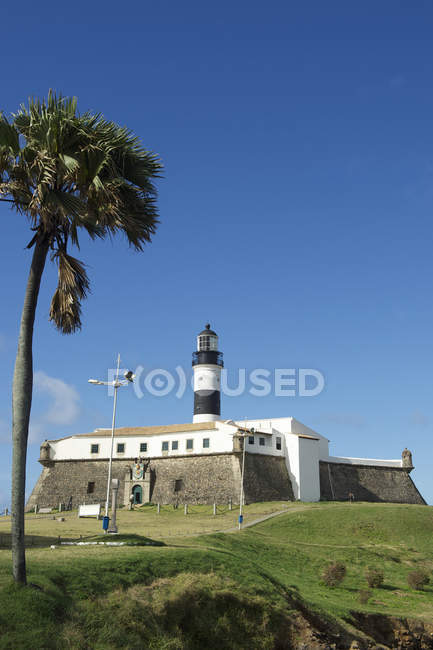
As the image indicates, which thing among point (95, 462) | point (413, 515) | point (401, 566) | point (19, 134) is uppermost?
point (19, 134)

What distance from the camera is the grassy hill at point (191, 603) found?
15.0 metres

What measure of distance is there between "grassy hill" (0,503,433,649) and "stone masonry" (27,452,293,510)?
25615 mm

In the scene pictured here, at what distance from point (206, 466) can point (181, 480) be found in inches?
125

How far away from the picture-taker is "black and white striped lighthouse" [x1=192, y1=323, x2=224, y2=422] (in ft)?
242

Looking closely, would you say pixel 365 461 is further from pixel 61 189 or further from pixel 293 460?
pixel 61 189

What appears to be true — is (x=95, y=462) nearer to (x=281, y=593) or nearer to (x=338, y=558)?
(x=338, y=558)

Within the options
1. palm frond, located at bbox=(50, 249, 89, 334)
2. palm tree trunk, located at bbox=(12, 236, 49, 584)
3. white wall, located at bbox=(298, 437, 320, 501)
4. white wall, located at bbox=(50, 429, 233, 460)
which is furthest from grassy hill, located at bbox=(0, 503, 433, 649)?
white wall, located at bbox=(50, 429, 233, 460)

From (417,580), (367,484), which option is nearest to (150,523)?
(417,580)

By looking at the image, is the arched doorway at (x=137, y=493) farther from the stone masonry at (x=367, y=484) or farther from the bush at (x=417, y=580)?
the bush at (x=417, y=580)

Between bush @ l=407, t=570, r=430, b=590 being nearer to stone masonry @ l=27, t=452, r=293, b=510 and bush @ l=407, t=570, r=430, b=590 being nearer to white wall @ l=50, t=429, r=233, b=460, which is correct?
stone masonry @ l=27, t=452, r=293, b=510

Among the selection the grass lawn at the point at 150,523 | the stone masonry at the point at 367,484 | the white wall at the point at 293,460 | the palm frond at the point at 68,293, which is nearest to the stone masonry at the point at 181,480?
the white wall at the point at 293,460

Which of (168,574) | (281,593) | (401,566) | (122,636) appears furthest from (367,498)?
(122,636)

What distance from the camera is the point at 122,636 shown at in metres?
15.8

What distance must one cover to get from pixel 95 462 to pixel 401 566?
38.0m
